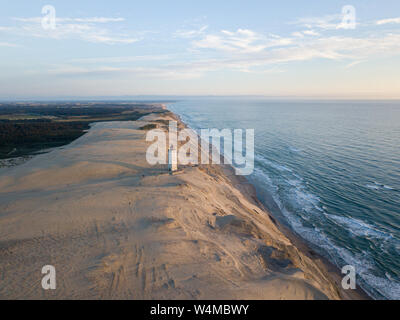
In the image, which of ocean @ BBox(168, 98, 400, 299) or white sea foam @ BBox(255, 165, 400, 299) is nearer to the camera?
white sea foam @ BBox(255, 165, 400, 299)

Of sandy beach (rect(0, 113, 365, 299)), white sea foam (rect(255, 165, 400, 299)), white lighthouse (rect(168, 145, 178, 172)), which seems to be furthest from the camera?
white lighthouse (rect(168, 145, 178, 172))

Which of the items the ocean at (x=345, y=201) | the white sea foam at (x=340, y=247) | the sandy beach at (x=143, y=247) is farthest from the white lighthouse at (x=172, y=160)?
the white sea foam at (x=340, y=247)

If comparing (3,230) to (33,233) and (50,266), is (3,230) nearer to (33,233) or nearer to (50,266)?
(33,233)

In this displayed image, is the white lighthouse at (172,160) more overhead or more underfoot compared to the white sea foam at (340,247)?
more overhead

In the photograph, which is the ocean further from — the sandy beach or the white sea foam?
the sandy beach

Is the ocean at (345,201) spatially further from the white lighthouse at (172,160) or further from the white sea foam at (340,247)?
the white lighthouse at (172,160)

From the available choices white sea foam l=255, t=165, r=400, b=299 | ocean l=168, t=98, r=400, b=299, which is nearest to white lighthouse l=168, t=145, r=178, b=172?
ocean l=168, t=98, r=400, b=299

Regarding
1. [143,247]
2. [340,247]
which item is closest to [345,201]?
[340,247]
